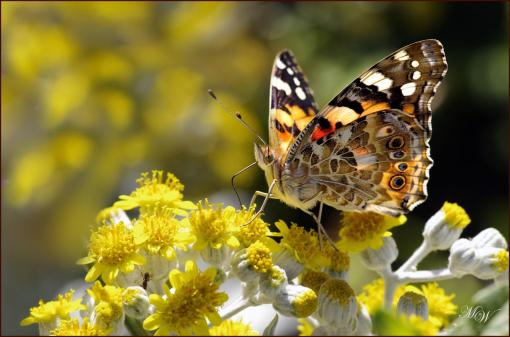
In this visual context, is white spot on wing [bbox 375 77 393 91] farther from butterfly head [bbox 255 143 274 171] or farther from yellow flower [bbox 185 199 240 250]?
yellow flower [bbox 185 199 240 250]

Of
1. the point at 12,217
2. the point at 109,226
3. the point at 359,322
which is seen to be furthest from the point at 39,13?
the point at 359,322

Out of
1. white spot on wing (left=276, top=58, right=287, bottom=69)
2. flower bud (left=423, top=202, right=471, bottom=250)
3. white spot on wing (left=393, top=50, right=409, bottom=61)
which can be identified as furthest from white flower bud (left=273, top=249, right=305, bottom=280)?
white spot on wing (left=276, top=58, right=287, bottom=69)

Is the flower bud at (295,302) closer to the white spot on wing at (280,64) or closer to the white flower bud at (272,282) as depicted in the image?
the white flower bud at (272,282)

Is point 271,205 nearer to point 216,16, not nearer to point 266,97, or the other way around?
point 266,97

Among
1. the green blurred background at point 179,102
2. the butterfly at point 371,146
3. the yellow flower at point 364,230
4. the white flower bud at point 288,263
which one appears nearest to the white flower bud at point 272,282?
the white flower bud at point 288,263

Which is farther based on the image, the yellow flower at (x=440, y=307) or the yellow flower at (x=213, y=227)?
the yellow flower at (x=440, y=307)

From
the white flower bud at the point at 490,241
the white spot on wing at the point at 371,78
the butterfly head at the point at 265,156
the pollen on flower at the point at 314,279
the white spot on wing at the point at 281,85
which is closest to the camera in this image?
the pollen on flower at the point at 314,279
